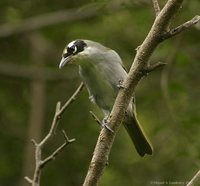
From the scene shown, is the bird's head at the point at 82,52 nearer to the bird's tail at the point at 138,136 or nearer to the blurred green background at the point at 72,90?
the bird's tail at the point at 138,136

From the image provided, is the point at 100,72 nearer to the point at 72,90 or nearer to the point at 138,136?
the point at 138,136

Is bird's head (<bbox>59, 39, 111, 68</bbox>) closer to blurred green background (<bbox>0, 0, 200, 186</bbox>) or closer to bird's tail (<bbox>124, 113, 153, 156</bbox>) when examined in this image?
bird's tail (<bbox>124, 113, 153, 156</bbox>)

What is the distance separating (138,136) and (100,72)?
558 millimetres

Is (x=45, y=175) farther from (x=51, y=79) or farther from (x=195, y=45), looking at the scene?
(x=195, y=45)

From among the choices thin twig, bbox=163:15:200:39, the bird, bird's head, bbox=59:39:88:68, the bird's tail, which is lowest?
the bird's tail

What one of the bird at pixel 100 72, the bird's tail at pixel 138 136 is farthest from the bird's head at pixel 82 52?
the bird's tail at pixel 138 136

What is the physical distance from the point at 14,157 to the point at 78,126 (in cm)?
75

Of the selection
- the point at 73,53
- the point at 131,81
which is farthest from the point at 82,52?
the point at 131,81

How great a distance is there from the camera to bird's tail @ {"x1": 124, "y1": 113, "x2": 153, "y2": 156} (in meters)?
4.75

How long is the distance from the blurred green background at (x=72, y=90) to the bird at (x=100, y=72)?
1.10 m

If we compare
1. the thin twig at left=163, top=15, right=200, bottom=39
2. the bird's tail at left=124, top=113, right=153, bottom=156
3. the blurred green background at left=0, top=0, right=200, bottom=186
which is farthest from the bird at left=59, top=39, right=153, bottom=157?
the thin twig at left=163, top=15, right=200, bottom=39

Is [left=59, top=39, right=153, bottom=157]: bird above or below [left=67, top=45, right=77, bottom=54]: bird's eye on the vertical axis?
below

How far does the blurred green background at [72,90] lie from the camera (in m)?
6.27

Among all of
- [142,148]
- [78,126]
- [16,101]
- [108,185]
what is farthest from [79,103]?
[142,148]
